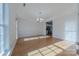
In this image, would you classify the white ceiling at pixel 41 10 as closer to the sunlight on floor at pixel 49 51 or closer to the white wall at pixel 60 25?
the white wall at pixel 60 25

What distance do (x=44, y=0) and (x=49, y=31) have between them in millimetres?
5157

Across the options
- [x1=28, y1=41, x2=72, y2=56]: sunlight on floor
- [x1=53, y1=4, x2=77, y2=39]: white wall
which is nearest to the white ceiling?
[x1=53, y1=4, x2=77, y2=39]: white wall

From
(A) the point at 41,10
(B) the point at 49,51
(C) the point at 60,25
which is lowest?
(B) the point at 49,51

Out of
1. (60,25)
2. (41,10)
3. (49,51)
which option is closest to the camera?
(49,51)

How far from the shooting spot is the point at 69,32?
504 centimetres

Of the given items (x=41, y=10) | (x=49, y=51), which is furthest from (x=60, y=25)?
(x=49, y=51)

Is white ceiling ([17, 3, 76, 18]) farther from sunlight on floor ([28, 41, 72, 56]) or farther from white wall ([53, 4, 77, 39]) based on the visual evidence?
sunlight on floor ([28, 41, 72, 56])

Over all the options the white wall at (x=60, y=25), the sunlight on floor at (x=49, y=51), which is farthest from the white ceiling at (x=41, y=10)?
the sunlight on floor at (x=49, y=51)

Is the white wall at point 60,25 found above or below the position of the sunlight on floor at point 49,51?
above

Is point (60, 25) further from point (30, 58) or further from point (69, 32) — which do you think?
point (30, 58)

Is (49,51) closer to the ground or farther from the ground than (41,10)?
closer to the ground

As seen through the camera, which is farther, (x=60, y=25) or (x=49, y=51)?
(x=60, y=25)

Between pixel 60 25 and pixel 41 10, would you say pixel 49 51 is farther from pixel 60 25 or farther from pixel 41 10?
pixel 60 25

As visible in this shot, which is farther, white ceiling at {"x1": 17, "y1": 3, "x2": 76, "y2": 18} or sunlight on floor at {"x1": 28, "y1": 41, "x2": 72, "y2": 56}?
white ceiling at {"x1": 17, "y1": 3, "x2": 76, "y2": 18}
